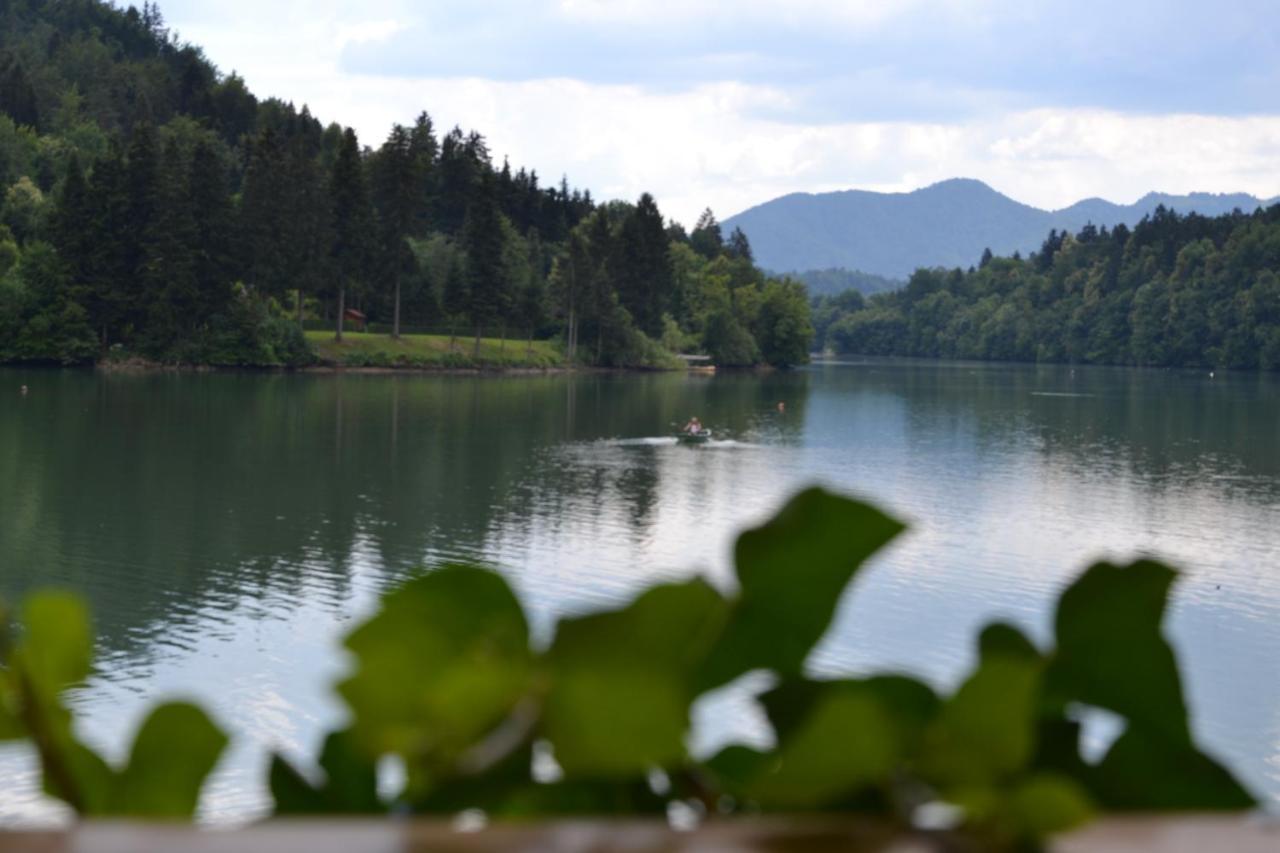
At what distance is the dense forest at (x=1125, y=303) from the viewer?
142 m

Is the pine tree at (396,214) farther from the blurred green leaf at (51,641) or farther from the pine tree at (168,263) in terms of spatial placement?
the blurred green leaf at (51,641)

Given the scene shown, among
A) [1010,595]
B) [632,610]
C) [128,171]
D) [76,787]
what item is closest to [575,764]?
[632,610]

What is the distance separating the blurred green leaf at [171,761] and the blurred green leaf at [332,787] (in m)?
0.07

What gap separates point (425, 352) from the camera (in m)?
88.6

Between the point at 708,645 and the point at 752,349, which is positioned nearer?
the point at 708,645

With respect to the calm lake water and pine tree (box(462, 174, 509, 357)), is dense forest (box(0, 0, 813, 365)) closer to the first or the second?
pine tree (box(462, 174, 509, 357))

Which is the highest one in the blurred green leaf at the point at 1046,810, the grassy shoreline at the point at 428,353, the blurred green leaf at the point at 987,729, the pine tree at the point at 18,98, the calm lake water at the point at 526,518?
the pine tree at the point at 18,98

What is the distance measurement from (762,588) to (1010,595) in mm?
25786

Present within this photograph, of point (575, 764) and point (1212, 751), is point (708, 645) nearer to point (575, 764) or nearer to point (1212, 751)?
point (575, 764)

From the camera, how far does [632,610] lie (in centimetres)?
63

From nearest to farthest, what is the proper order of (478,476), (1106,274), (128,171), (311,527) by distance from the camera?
1. (311,527)
2. (478,476)
3. (128,171)
4. (1106,274)

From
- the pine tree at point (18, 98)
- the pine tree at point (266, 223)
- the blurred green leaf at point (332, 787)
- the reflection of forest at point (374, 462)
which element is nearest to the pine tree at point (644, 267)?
the reflection of forest at point (374, 462)

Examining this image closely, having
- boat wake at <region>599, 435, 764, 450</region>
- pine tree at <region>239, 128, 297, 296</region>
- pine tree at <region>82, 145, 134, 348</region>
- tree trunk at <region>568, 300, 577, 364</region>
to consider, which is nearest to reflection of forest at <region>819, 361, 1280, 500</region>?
boat wake at <region>599, 435, 764, 450</region>

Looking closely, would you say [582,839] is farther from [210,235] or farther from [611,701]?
[210,235]
